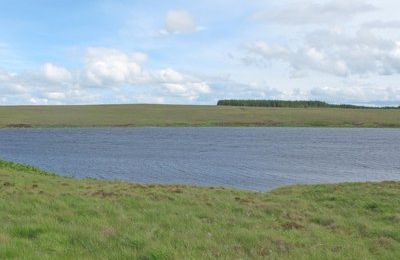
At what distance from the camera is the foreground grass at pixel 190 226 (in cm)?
946

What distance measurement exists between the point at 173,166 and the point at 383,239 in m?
34.7

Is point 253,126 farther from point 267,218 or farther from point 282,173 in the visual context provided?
point 267,218

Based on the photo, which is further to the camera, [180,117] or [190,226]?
[180,117]

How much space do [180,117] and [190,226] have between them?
491 ft

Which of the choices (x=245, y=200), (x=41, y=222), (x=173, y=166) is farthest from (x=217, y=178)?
(x=41, y=222)

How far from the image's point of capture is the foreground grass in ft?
31.0

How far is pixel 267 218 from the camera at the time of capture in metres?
13.2

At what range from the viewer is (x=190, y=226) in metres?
11.7

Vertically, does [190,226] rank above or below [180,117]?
below

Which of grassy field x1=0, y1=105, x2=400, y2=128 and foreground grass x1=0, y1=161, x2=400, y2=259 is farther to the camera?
grassy field x1=0, y1=105, x2=400, y2=128

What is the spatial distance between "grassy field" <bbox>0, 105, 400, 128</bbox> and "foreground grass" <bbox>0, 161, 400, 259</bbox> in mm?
129685

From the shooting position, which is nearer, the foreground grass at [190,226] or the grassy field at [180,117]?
the foreground grass at [190,226]

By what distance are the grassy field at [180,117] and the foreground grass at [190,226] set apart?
130 metres

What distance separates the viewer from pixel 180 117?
161 m
